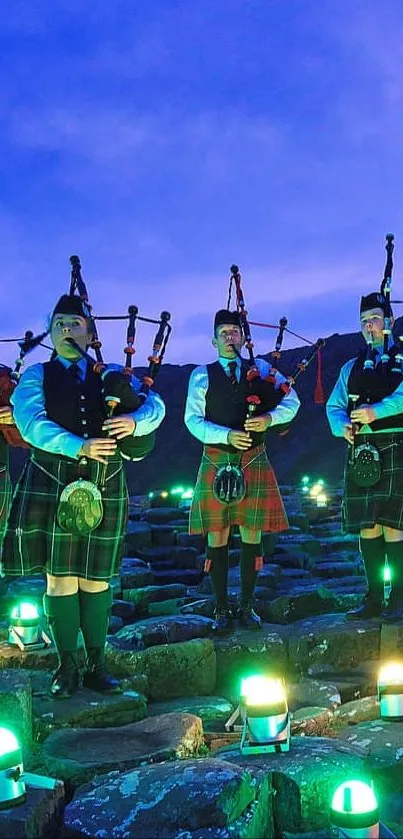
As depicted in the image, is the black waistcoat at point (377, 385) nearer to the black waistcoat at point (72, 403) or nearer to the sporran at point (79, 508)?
the black waistcoat at point (72, 403)

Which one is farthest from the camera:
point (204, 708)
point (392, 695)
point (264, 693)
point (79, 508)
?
point (204, 708)

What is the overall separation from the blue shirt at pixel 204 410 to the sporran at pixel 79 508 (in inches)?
43.5

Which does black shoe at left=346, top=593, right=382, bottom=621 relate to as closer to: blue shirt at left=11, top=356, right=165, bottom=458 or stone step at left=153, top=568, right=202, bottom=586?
blue shirt at left=11, top=356, right=165, bottom=458

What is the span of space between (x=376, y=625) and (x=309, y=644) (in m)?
0.36

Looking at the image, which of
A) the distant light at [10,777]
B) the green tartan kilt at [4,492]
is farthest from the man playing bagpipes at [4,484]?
the distant light at [10,777]

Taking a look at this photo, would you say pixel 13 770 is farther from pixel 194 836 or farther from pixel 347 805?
pixel 347 805

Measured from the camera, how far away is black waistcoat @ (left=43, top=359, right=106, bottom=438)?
337 cm

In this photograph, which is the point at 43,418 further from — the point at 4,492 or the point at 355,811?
the point at 355,811

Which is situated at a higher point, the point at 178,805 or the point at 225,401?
the point at 225,401

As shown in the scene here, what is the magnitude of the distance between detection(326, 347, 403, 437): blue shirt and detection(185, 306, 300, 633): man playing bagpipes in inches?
8.9

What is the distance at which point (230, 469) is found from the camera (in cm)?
429

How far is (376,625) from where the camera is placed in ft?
13.5

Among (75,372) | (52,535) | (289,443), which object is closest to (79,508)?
(52,535)

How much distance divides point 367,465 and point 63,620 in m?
1.77
